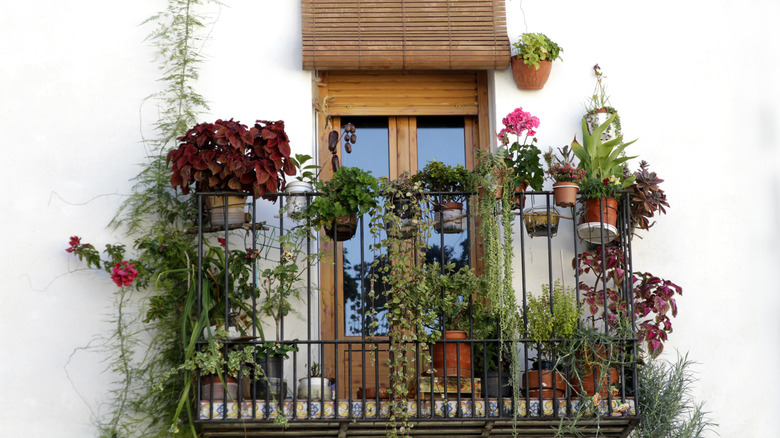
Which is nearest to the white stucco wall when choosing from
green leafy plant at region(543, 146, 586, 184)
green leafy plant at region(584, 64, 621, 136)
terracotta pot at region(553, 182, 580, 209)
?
green leafy plant at region(584, 64, 621, 136)

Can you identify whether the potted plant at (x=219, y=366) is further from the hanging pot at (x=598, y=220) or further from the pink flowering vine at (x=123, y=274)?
the hanging pot at (x=598, y=220)

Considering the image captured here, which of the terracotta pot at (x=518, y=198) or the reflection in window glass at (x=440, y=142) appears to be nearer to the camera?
the terracotta pot at (x=518, y=198)

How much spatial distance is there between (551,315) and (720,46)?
2170mm

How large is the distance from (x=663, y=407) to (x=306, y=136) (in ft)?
8.41

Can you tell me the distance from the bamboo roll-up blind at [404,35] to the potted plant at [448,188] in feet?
2.62

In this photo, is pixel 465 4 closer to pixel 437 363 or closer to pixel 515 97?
pixel 515 97

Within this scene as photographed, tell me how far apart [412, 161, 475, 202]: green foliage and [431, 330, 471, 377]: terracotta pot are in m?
0.80

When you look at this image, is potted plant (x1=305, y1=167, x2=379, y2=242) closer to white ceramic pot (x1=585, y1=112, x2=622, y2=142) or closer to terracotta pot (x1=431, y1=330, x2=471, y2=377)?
terracotta pot (x1=431, y1=330, x2=471, y2=377)

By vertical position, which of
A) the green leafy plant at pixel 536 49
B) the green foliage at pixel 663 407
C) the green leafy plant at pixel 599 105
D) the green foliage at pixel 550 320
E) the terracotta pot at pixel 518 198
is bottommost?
the green foliage at pixel 663 407

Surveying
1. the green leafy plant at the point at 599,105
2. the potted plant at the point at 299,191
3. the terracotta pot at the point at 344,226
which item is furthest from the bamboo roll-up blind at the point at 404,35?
the terracotta pot at the point at 344,226

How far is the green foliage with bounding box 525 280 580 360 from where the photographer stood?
228 inches

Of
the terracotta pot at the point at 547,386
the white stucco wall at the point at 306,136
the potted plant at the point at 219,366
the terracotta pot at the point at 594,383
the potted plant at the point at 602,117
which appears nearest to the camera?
the potted plant at the point at 219,366

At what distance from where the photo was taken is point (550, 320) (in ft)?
19.0

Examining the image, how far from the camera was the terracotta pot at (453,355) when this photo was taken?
19.1ft
